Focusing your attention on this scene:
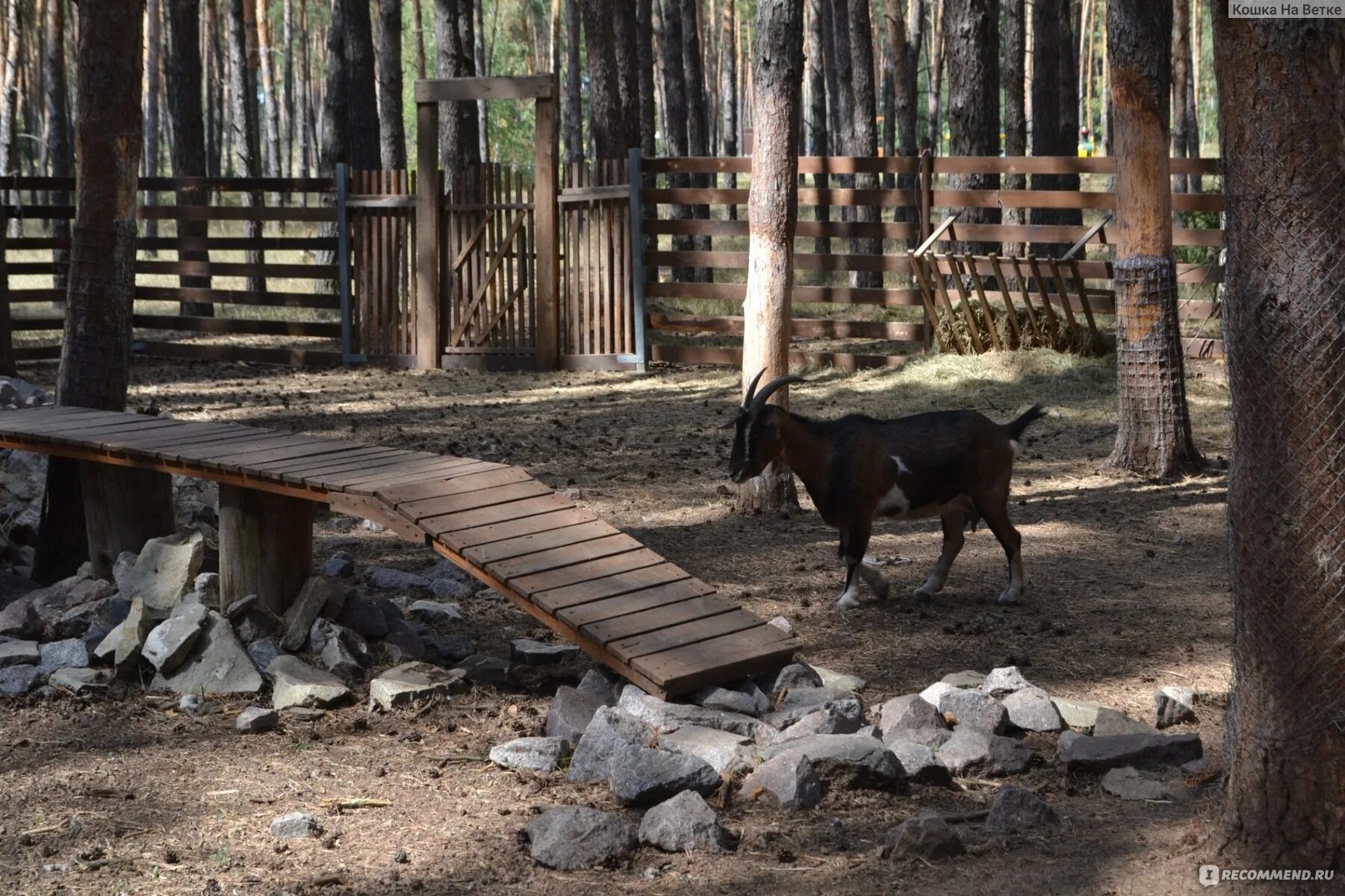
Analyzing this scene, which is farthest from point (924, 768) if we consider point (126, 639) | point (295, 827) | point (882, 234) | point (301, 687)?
point (882, 234)

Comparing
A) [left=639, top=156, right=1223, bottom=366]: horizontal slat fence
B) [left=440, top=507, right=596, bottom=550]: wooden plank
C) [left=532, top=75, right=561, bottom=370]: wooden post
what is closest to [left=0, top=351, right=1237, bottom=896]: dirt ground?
[left=440, top=507, right=596, bottom=550]: wooden plank

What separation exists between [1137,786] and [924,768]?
2.41 ft

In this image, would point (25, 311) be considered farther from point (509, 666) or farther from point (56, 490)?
point (509, 666)

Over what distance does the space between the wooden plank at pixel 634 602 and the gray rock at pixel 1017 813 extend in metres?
1.81

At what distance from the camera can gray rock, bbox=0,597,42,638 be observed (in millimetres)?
6723

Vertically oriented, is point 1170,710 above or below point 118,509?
below

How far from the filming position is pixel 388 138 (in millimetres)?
24062

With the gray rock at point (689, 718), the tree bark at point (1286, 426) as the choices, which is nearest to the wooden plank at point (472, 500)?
the gray rock at point (689, 718)

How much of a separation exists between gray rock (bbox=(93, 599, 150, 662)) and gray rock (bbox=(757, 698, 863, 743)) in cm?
290

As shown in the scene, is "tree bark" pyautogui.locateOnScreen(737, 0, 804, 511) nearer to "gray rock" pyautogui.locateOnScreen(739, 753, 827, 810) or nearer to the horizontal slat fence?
"gray rock" pyautogui.locateOnScreen(739, 753, 827, 810)

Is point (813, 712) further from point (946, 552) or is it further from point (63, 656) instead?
point (63, 656)

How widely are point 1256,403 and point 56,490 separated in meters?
6.49

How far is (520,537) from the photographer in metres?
6.27

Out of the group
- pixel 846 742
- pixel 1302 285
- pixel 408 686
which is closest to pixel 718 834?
pixel 846 742
